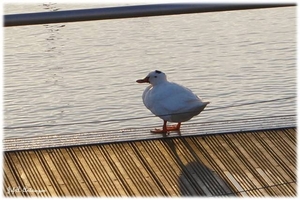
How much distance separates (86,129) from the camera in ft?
18.4

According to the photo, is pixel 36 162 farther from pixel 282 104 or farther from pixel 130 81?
pixel 130 81

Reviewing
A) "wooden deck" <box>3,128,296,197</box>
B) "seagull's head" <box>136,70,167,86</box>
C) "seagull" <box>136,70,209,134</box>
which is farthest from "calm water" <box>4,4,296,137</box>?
"wooden deck" <box>3,128,296,197</box>

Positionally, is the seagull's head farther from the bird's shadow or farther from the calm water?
the bird's shadow

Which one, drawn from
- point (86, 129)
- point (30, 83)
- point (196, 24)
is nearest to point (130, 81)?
point (30, 83)

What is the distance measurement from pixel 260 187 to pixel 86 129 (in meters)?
2.46

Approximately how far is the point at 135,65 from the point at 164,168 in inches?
151

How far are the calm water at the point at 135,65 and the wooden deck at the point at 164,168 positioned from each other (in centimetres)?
172

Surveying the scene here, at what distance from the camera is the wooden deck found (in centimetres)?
327

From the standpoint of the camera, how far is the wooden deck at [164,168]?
3.27 m

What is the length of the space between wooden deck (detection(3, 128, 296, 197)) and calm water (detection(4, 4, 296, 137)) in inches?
67.7

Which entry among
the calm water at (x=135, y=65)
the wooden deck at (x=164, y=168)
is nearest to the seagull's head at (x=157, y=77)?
Result: the calm water at (x=135, y=65)

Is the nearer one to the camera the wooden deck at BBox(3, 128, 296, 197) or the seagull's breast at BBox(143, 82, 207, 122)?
the wooden deck at BBox(3, 128, 296, 197)

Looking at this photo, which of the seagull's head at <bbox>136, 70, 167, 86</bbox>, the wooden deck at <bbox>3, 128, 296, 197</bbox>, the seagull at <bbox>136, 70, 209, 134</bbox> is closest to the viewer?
the wooden deck at <bbox>3, 128, 296, 197</bbox>

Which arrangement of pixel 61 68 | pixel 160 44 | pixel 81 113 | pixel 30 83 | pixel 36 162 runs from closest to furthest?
pixel 36 162 < pixel 81 113 < pixel 30 83 < pixel 61 68 < pixel 160 44
